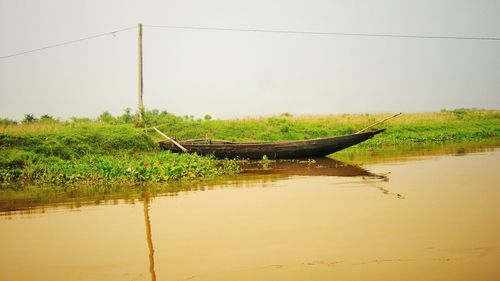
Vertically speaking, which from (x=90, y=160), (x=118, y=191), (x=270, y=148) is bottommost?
(x=118, y=191)

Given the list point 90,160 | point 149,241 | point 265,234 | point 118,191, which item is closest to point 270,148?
point 90,160

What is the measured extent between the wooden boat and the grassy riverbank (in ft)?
2.78

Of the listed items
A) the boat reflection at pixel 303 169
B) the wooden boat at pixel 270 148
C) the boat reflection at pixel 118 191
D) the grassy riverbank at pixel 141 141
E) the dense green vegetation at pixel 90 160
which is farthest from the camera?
the wooden boat at pixel 270 148

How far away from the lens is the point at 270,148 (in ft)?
53.1

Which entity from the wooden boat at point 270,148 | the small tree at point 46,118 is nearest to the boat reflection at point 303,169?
the wooden boat at point 270,148

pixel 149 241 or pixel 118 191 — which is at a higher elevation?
pixel 118 191

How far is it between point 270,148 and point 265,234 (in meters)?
10.8

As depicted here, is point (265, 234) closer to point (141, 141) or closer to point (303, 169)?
point (303, 169)

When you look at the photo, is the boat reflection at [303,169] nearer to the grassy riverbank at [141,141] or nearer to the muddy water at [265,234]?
the grassy riverbank at [141,141]

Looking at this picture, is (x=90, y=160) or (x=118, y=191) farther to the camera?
(x=90, y=160)

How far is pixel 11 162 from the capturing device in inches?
496

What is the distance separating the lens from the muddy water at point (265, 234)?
420 centimetres

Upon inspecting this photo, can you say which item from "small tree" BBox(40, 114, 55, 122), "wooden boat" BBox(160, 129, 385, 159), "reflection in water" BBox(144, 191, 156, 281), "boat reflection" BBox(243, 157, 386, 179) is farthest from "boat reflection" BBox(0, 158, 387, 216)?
"small tree" BBox(40, 114, 55, 122)

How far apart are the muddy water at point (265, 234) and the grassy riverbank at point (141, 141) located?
2.13 metres
